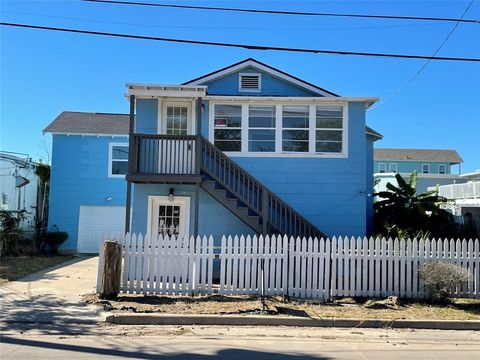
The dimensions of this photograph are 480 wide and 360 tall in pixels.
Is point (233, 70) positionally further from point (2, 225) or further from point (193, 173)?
point (2, 225)

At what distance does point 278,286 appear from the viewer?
10367 mm

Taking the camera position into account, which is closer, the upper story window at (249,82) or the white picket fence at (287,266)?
the white picket fence at (287,266)

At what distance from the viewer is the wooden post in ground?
9773 mm

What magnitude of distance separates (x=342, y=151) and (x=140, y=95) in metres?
6.47

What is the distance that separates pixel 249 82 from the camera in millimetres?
→ 15617

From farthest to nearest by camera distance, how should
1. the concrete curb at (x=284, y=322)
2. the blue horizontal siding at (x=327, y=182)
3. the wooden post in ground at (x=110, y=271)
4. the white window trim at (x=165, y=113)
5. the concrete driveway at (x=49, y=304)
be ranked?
1. the white window trim at (x=165, y=113)
2. the blue horizontal siding at (x=327, y=182)
3. the wooden post in ground at (x=110, y=271)
4. the concrete curb at (x=284, y=322)
5. the concrete driveway at (x=49, y=304)

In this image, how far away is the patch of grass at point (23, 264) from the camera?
43.0ft

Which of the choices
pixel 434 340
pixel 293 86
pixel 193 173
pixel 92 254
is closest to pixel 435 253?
pixel 434 340

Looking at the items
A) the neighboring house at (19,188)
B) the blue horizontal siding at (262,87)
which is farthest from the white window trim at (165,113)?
the neighboring house at (19,188)

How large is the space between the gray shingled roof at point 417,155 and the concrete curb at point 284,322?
1792 inches

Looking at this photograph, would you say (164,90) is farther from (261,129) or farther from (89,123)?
(89,123)

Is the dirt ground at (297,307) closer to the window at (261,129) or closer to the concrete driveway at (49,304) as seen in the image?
the concrete driveway at (49,304)

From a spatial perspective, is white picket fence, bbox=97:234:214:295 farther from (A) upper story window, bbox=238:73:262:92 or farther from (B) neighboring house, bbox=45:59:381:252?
(A) upper story window, bbox=238:73:262:92

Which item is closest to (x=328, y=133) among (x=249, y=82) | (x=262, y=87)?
(x=262, y=87)
